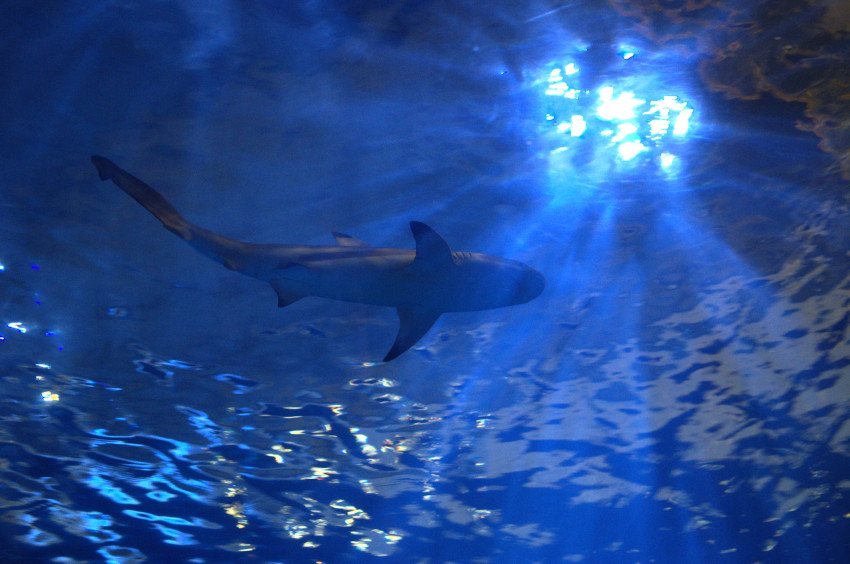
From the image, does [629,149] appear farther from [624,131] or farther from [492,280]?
[492,280]

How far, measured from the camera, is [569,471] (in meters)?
12.2

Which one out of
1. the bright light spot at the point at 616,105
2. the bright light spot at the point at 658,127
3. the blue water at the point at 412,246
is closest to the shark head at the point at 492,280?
the blue water at the point at 412,246

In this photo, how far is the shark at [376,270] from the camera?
3971 mm

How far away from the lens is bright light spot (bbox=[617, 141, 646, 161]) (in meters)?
5.95

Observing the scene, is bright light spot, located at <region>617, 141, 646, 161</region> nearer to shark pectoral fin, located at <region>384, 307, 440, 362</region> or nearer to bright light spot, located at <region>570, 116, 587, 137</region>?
bright light spot, located at <region>570, 116, 587, 137</region>

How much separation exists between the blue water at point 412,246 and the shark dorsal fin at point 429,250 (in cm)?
213

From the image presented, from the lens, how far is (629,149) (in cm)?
600

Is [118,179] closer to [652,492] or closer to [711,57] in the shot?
[711,57]

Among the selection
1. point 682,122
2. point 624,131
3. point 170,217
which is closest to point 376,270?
point 170,217

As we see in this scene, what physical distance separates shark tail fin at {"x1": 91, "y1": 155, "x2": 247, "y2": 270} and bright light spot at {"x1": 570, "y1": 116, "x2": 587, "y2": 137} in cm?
395

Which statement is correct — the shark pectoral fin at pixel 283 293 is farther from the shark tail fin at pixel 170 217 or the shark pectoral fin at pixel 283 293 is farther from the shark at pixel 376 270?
the shark tail fin at pixel 170 217

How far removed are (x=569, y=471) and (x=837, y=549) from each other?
42.3 feet

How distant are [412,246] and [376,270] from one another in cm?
254

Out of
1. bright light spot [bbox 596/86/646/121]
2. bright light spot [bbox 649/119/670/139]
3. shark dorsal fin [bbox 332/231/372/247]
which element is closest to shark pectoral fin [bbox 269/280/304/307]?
shark dorsal fin [bbox 332/231/372/247]
